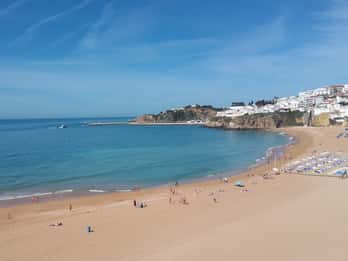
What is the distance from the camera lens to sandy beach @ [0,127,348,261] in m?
9.16

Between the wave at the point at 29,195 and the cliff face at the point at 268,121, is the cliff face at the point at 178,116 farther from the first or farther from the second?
the wave at the point at 29,195

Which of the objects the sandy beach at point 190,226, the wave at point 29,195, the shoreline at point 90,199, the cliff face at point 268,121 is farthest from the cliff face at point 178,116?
the sandy beach at point 190,226

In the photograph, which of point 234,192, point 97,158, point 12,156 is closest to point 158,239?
point 234,192

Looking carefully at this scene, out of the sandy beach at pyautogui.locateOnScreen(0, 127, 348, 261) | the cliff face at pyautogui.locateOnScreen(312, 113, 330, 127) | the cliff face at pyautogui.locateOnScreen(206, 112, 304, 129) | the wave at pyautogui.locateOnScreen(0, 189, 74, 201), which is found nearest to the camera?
the sandy beach at pyautogui.locateOnScreen(0, 127, 348, 261)

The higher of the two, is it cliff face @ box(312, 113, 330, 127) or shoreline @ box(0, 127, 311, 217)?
cliff face @ box(312, 113, 330, 127)

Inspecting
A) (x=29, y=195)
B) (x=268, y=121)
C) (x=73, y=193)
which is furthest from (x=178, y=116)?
(x=29, y=195)

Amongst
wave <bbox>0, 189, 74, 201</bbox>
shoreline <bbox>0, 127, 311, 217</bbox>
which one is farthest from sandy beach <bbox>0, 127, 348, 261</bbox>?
wave <bbox>0, 189, 74, 201</bbox>

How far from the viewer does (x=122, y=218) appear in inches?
518

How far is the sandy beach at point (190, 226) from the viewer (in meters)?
9.16

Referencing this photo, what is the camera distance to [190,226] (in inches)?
461

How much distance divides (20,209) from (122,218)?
5962 mm

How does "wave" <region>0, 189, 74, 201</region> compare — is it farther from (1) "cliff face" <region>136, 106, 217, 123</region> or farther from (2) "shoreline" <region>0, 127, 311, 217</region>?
(1) "cliff face" <region>136, 106, 217, 123</region>

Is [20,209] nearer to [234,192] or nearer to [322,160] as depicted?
[234,192]

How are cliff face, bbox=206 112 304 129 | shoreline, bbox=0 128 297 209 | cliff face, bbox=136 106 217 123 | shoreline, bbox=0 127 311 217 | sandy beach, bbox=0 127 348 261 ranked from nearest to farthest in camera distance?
sandy beach, bbox=0 127 348 261 → shoreline, bbox=0 127 311 217 → shoreline, bbox=0 128 297 209 → cliff face, bbox=206 112 304 129 → cliff face, bbox=136 106 217 123
